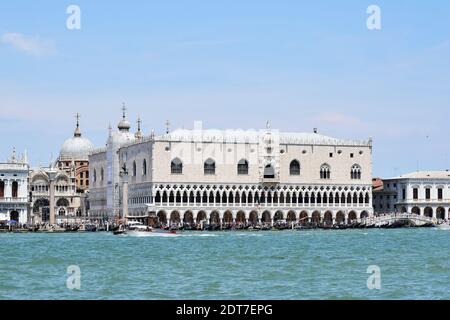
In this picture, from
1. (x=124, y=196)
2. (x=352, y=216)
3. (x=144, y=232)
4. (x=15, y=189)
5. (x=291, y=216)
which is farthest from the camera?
(x=352, y=216)

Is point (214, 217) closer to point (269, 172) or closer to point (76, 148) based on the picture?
point (269, 172)

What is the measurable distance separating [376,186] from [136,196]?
29.8 metres

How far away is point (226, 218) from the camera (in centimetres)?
10525

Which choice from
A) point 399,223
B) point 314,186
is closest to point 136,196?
point 314,186

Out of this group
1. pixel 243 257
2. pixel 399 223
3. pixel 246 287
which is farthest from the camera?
pixel 399 223

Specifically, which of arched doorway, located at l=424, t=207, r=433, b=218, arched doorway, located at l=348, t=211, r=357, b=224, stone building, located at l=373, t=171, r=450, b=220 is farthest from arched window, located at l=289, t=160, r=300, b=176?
arched doorway, located at l=424, t=207, r=433, b=218

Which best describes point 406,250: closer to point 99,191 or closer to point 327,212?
point 327,212

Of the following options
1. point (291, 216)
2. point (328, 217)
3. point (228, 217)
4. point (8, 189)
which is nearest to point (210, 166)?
point (228, 217)

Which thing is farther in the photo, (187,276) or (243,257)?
(243,257)

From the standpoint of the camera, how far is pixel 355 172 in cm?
10944

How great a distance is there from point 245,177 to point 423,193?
21949 mm
